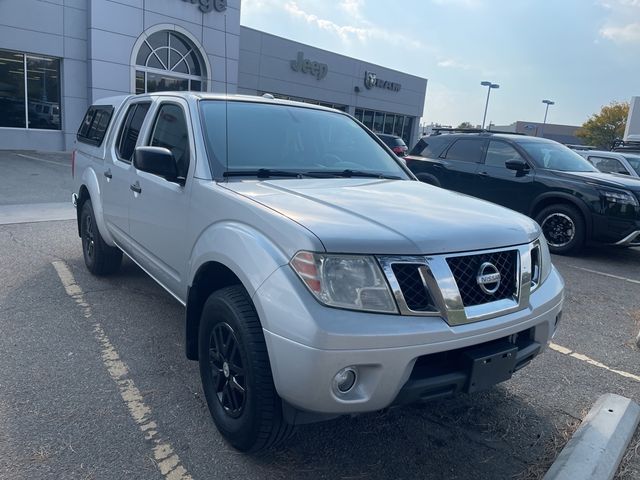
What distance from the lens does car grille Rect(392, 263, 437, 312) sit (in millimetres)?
2170

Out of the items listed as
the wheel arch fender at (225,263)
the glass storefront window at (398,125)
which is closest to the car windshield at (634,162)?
A: the wheel arch fender at (225,263)

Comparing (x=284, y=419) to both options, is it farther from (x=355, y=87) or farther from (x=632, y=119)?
(x=632, y=119)

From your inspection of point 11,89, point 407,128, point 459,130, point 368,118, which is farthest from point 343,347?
point 407,128

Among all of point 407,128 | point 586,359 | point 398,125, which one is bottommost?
point 586,359

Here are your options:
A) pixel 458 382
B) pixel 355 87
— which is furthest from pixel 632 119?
pixel 458 382

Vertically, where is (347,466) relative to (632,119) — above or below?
below

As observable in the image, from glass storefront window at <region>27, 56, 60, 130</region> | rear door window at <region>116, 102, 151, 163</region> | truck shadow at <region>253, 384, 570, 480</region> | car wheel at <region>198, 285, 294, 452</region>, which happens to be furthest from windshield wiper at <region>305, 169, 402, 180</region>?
glass storefront window at <region>27, 56, 60, 130</region>

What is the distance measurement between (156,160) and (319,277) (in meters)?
1.49

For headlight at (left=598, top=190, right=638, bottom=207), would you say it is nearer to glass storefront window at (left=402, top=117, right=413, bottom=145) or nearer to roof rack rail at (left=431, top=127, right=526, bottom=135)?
roof rack rail at (left=431, top=127, right=526, bottom=135)

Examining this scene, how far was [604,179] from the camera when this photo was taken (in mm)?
7496

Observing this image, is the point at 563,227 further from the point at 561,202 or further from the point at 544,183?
the point at 544,183

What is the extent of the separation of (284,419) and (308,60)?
27536mm

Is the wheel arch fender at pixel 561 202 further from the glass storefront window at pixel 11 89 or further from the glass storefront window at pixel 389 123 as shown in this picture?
the glass storefront window at pixel 389 123

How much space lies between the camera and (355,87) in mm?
30938
